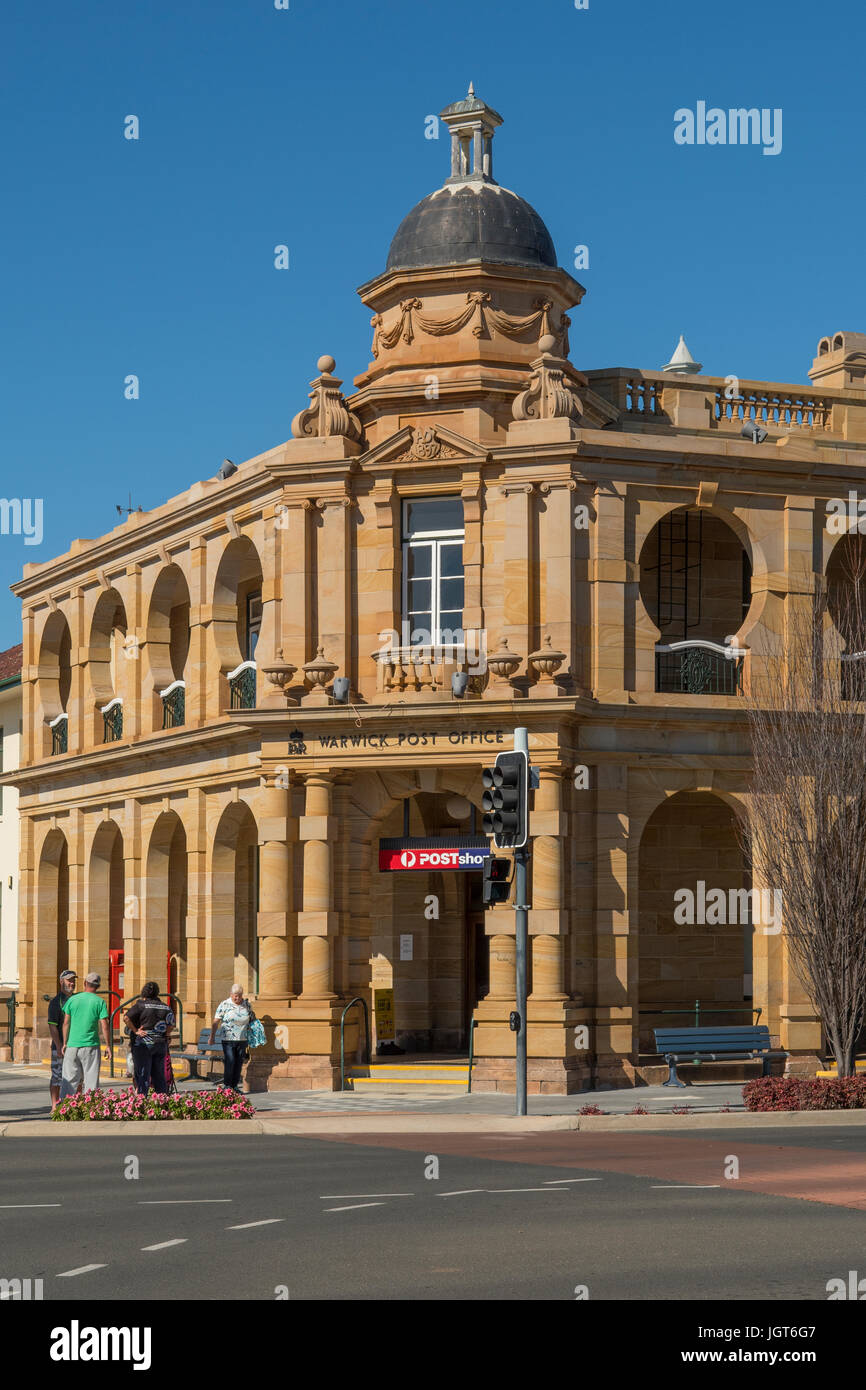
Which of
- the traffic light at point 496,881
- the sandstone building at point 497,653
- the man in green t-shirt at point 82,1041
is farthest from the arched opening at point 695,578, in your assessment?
the man in green t-shirt at point 82,1041

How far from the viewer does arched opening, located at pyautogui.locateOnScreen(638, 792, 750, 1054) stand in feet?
106

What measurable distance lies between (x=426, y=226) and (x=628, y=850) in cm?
1072

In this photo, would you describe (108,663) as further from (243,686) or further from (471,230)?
(471,230)

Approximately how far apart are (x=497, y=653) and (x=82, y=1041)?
9.07 m

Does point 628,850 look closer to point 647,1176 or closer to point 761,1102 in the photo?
point 761,1102

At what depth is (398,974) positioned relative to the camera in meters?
33.4

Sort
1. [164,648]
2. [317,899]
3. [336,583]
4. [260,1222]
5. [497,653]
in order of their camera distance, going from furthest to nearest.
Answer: [164,648], [336,583], [317,899], [497,653], [260,1222]

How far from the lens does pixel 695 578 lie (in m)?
32.9

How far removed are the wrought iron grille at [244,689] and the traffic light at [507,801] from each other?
10.4m

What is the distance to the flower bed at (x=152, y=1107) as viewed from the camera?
871 inches

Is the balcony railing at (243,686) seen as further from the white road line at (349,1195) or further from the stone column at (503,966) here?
the white road line at (349,1195)

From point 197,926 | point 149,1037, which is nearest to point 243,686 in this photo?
point 197,926

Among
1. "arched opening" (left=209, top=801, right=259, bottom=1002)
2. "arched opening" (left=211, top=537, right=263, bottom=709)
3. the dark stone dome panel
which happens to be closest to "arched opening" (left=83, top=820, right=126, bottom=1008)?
"arched opening" (left=209, top=801, right=259, bottom=1002)
